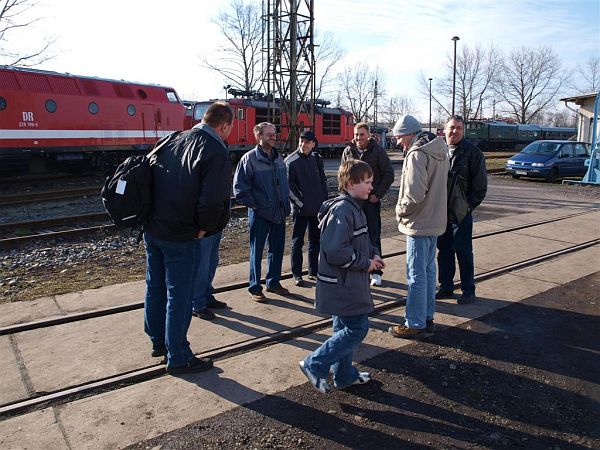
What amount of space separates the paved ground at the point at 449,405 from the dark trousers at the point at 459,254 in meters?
0.90

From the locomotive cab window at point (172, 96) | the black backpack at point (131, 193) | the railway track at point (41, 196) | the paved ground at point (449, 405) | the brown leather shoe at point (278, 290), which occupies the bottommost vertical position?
the paved ground at point (449, 405)

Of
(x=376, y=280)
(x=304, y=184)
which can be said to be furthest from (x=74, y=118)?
(x=376, y=280)

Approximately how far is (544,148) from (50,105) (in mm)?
19170

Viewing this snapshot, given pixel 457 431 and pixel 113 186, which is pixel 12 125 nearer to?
pixel 113 186

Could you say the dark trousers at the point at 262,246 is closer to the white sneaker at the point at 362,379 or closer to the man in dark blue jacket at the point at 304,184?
the man in dark blue jacket at the point at 304,184

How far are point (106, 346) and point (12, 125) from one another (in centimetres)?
1427

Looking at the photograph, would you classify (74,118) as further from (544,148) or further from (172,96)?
(544,148)

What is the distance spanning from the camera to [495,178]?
21344 millimetres

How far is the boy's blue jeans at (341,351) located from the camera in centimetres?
349

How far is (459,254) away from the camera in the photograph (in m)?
5.55

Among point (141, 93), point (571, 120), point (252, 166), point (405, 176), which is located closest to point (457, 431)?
point (405, 176)

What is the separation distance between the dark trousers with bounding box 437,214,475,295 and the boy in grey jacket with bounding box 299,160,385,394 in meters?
2.28

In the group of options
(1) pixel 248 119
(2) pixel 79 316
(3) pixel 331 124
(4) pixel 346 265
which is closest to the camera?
(4) pixel 346 265

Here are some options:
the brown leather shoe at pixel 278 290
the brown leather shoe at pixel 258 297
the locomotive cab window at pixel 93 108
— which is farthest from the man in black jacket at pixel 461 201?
the locomotive cab window at pixel 93 108
